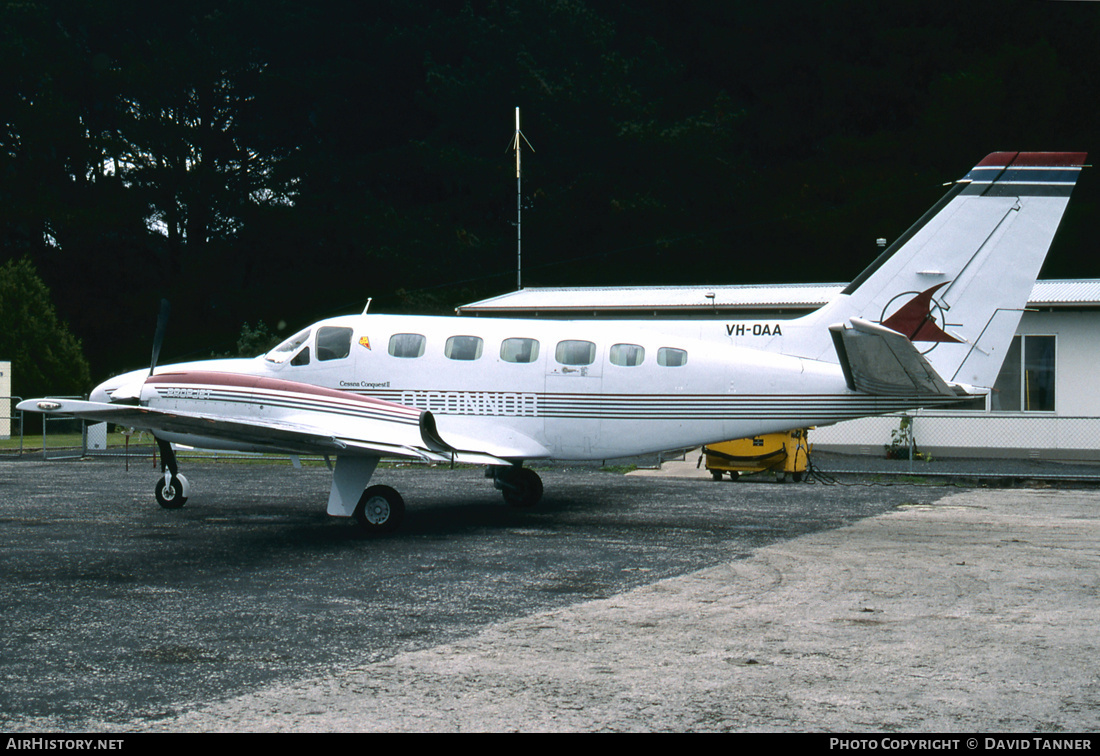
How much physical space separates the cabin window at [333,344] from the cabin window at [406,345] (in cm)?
65

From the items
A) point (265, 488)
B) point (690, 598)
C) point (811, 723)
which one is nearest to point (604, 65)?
point (265, 488)

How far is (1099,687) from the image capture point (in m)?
5.69

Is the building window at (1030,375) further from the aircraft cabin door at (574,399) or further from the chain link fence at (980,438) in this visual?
the aircraft cabin door at (574,399)

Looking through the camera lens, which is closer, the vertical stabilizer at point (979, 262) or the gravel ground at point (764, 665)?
the gravel ground at point (764, 665)

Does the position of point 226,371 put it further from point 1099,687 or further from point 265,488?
point 1099,687

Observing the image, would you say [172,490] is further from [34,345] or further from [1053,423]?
[34,345]

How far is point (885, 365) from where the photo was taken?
11.7 m

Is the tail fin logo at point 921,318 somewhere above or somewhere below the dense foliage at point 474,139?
below

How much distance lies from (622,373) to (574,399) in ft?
2.47

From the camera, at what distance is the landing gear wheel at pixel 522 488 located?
572 inches

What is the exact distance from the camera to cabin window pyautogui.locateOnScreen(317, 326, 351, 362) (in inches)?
→ 549

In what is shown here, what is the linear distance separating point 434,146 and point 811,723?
44926 mm

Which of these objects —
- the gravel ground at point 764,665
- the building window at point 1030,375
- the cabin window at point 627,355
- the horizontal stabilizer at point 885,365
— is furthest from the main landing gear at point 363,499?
the building window at point 1030,375

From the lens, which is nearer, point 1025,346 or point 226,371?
point 226,371
